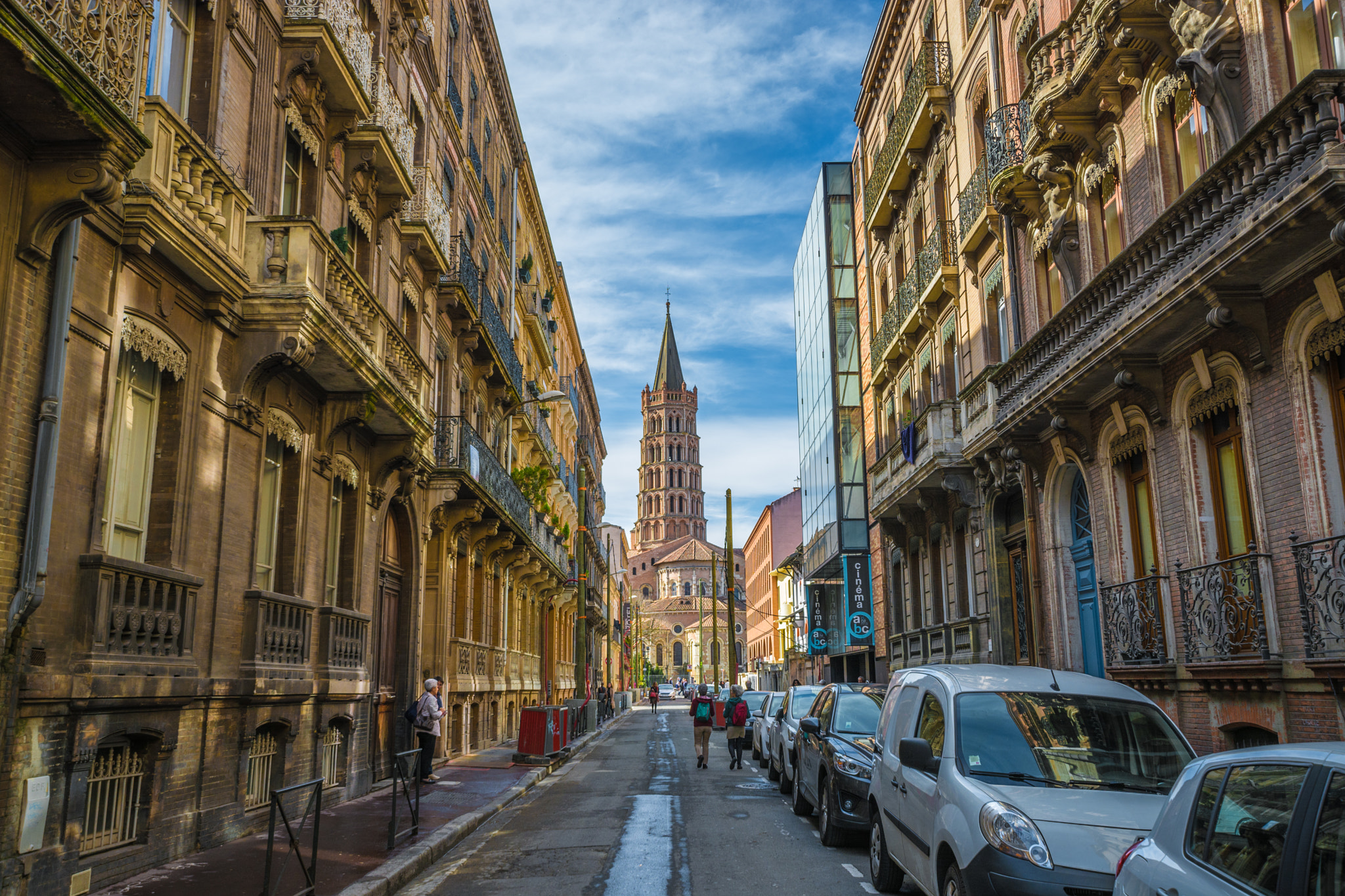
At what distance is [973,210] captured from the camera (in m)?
21.0

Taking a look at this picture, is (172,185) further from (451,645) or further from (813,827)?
(451,645)

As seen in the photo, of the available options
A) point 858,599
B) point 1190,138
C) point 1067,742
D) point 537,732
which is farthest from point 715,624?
point 1067,742

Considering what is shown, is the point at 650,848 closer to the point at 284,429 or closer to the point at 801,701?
the point at 801,701

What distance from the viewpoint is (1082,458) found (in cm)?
1598

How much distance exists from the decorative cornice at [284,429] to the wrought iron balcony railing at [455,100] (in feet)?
41.0

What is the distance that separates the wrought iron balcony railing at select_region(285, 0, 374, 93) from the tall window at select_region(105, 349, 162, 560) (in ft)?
20.1

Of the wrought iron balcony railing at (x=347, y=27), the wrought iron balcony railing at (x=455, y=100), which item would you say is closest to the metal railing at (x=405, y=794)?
the wrought iron balcony railing at (x=347, y=27)

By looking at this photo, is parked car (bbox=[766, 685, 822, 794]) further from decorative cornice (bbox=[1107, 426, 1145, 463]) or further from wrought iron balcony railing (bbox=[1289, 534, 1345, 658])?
wrought iron balcony railing (bbox=[1289, 534, 1345, 658])

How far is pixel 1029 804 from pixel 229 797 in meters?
8.66

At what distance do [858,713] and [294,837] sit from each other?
7.72m

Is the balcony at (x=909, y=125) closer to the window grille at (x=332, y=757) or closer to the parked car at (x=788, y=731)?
the parked car at (x=788, y=731)

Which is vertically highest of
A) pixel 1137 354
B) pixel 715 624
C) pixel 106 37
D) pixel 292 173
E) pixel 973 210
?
pixel 973 210

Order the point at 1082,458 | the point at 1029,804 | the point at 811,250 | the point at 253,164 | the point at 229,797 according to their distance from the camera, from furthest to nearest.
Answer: the point at 811,250
the point at 1082,458
the point at 253,164
the point at 229,797
the point at 1029,804

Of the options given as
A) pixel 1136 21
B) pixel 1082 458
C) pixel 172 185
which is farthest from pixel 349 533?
pixel 1136 21
